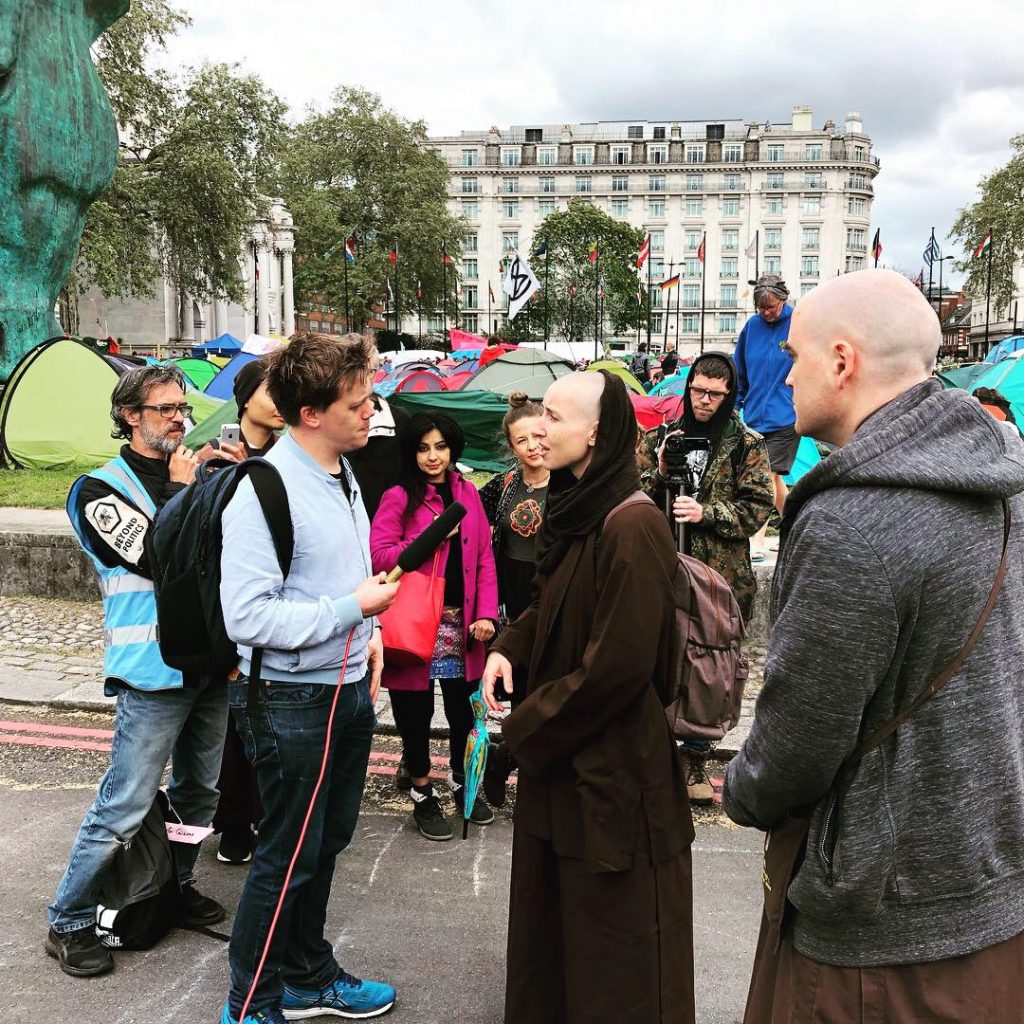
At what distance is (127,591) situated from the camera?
10.5 ft

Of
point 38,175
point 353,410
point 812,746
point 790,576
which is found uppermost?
point 38,175

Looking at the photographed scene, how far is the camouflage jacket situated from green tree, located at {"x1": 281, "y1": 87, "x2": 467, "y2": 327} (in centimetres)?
5025

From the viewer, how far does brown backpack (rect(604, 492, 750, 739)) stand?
9.64ft

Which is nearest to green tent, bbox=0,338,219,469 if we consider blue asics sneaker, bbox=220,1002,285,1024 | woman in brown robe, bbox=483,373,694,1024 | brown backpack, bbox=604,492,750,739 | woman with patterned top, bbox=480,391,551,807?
woman with patterned top, bbox=480,391,551,807

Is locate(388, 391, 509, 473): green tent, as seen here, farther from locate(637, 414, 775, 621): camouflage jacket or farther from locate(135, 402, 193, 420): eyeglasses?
A: locate(135, 402, 193, 420): eyeglasses

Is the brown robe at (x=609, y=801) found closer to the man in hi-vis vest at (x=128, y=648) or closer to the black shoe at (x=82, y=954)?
the man in hi-vis vest at (x=128, y=648)

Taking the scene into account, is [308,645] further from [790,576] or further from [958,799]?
[958,799]

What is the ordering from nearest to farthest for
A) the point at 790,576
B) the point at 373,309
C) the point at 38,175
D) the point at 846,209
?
1. the point at 790,576
2. the point at 38,175
3. the point at 373,309
4. the point at 846,209

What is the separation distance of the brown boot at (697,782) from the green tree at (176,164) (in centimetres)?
2735

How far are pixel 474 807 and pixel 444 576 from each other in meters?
1.13

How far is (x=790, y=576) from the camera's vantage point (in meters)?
1.62

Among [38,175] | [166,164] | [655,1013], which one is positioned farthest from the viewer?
[166,164]

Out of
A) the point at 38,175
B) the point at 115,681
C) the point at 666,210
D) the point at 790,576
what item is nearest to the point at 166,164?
the point at 38,175

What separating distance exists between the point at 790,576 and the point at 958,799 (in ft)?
1.52
